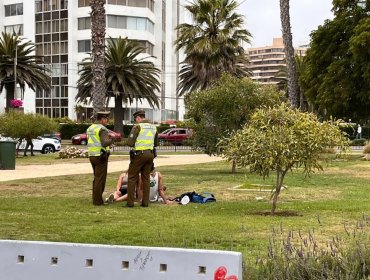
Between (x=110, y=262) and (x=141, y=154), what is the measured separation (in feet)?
24.2

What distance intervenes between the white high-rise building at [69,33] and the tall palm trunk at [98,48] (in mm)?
38291

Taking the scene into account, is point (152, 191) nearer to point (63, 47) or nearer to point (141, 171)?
point (141, 171)

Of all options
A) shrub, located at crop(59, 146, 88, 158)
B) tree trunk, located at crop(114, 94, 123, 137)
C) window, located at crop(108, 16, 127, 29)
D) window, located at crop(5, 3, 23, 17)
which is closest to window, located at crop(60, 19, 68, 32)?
window, located at crop(108, 16, 127, 29)

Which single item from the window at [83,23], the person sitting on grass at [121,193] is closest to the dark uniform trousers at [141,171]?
the person sitting on grass at [121,193]

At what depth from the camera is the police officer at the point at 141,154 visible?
11.9 m

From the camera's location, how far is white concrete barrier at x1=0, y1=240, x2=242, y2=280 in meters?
4.17

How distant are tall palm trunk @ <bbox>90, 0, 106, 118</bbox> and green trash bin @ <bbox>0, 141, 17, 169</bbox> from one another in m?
4.27

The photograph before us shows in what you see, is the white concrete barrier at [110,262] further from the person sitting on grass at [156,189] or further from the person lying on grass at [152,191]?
the person sitting on grass at [156,189]

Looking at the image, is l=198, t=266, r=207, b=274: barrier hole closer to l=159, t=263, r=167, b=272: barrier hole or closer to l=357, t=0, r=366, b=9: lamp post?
l=159, t=263, r=167, b=272: barrier hole

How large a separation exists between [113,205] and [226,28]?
3098cm

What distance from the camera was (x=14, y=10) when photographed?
74000 mm

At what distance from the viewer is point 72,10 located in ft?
227

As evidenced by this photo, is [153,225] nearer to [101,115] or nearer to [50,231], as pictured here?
[50,231]

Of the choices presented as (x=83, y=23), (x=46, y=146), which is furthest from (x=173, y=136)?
(x=83, y=23)
